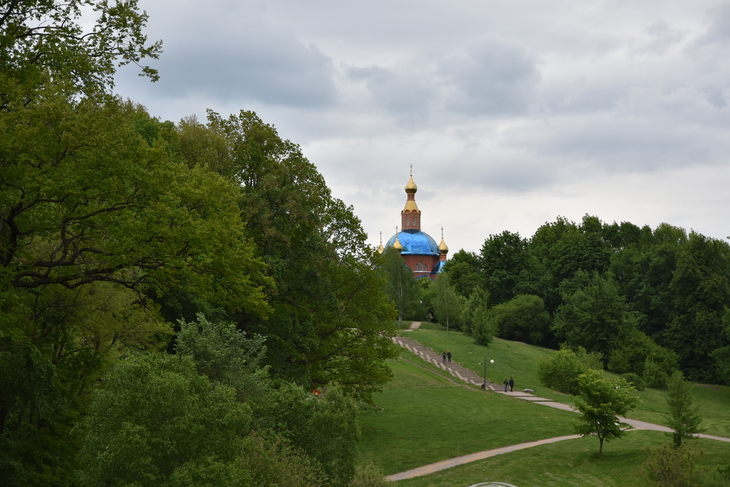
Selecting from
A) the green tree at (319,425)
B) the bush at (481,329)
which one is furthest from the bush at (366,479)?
the bush at (481,329)

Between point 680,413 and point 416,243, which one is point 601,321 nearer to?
point 680,413

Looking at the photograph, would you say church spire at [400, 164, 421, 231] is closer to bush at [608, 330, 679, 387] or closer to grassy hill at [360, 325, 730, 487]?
bush at [608, 330, 679, 387]

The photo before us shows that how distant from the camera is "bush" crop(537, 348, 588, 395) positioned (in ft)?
171

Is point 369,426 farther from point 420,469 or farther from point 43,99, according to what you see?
point 43,99

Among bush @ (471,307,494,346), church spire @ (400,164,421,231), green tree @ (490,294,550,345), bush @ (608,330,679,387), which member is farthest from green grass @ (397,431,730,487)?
church spire @ (400,164,421,231)

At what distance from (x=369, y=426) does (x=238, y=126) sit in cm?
1625

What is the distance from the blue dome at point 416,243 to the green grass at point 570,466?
269ft

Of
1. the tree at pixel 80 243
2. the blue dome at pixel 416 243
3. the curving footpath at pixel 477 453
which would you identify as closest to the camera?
the tree at pixel 80 243

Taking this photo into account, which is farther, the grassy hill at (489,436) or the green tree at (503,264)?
the green tree at (503,264)

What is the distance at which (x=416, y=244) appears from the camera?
4518 inches

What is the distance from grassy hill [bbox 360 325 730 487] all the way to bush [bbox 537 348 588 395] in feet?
5.06

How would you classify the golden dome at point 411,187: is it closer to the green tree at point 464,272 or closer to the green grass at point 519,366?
the green tree at point 464,272

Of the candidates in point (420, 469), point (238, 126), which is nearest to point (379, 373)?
point (420, 469)

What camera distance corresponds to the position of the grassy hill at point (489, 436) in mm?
26750
